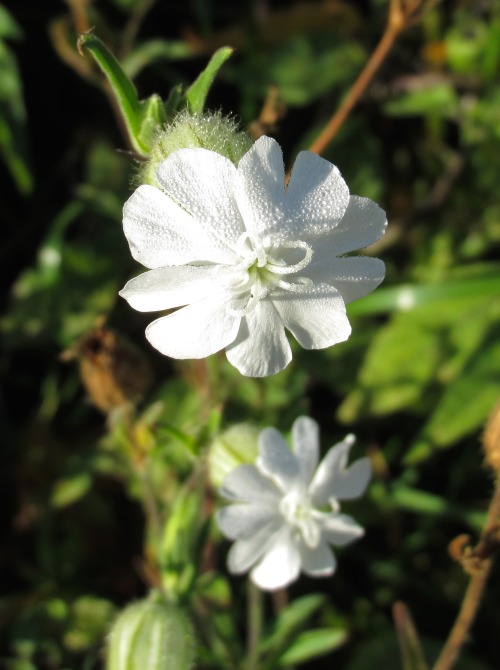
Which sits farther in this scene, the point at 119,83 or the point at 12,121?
the point at 12,121

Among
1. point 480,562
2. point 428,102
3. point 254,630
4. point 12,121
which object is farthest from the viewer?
point 428,102

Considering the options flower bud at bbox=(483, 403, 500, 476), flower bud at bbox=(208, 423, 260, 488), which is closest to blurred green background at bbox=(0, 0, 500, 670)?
flower bud at bbox=(208, 423, 260, 488)

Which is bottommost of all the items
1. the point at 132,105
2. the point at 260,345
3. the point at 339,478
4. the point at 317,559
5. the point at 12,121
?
the point at 317,559

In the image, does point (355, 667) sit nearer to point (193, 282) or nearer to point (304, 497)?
point (304, 497)

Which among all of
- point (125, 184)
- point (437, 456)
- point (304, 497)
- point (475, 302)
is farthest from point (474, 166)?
point (304, 497)

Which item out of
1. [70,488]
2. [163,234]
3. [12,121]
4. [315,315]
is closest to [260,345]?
[315,315]

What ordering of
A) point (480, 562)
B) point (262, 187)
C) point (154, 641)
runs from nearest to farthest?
point (262, 187)
point (480, 562)
point (154, 641)

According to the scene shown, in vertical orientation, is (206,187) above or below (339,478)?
above

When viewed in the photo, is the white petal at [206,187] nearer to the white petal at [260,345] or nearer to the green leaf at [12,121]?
the white petal at [260,345]

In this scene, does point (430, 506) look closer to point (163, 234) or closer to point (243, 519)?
point (243, 519)

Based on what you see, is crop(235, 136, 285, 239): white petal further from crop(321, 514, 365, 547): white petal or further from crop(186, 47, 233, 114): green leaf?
crop(321, 514, 365, 547): white petal
